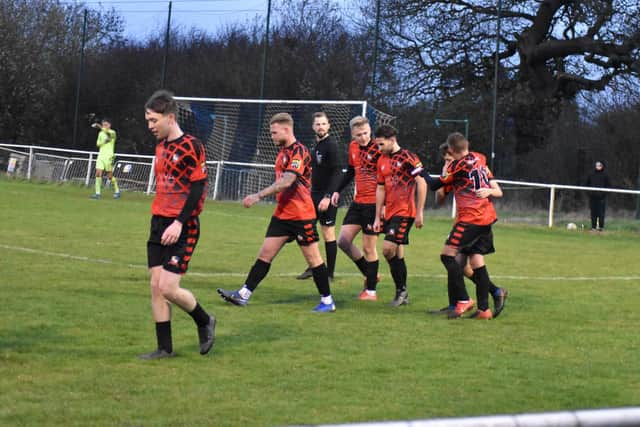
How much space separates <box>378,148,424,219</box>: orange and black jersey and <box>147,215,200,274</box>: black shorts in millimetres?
3543

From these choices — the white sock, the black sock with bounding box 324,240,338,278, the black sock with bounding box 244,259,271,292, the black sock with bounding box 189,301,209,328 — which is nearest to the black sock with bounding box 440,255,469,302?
the black sock with bounding box 244,259,271,292

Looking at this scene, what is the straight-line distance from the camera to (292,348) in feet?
23.7

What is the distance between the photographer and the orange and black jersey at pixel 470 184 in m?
8.89

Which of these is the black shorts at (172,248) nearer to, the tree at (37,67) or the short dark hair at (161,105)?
the short dark hair at (161,105)

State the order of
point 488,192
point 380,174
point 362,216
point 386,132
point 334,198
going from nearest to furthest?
point 488,192, point 386,132, point 380,174, point 362,216, point 334,198

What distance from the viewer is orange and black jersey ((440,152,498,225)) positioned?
8.89m

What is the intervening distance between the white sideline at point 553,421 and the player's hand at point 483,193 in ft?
22.6

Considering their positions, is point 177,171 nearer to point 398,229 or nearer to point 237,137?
point 398,229

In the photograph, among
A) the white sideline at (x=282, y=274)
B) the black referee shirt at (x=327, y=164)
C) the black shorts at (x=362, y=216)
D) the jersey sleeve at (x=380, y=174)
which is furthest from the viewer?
the white sideline at (x=282, y=274)

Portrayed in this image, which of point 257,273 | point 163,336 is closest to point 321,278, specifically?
point 257,273

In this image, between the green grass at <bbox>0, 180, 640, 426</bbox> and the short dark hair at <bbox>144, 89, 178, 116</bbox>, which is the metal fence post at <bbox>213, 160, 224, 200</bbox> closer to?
the green grass at <bbox>0, 180, 640, 426</bbox>

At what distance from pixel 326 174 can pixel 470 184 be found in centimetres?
301

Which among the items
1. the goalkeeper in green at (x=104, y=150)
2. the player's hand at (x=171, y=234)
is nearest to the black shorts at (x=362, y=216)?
the player's hand at (x=171, y=234)

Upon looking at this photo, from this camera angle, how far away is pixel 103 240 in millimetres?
14891
